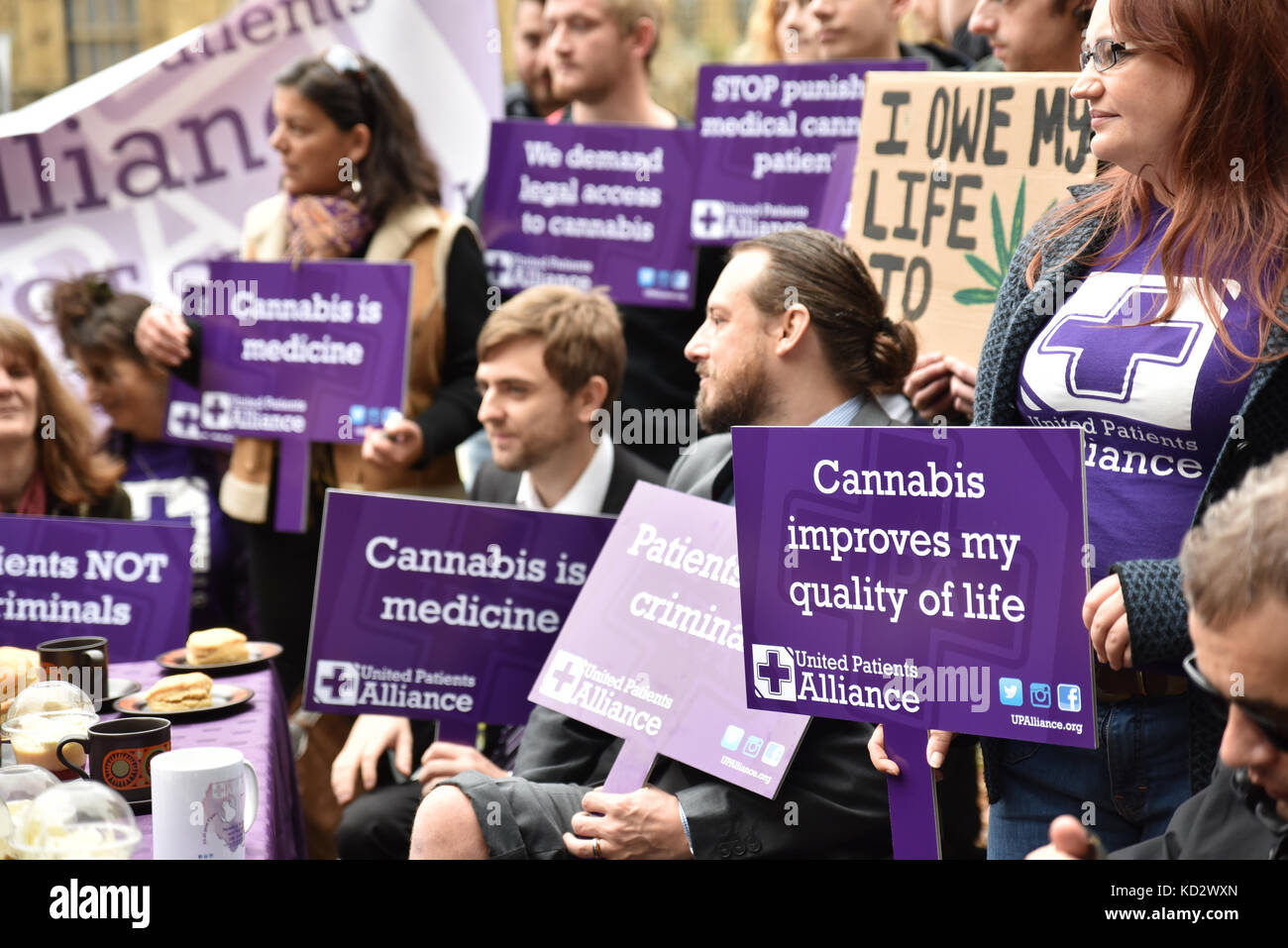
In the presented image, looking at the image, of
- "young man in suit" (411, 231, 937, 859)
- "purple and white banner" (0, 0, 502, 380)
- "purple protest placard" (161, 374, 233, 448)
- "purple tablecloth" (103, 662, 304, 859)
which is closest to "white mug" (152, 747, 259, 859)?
"purple tablecloth" (103, 662, 304, 859)

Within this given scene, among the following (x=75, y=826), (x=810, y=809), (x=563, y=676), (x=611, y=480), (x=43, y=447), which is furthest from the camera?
(x=43, y=447)

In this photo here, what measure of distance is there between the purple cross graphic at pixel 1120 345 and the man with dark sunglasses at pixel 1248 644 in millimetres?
495

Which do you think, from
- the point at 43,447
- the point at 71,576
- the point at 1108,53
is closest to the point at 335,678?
the point at 71,576

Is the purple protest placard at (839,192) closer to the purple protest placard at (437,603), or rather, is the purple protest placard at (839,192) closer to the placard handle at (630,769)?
the purple protest placard at (437,603)

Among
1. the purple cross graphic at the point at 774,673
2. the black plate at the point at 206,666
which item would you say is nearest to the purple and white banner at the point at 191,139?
the black plate at the point at 206,666

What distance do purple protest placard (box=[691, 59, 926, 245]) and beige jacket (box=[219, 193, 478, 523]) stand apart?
2.61 ft

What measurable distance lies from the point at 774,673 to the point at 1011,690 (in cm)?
37

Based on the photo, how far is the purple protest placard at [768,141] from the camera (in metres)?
4.45

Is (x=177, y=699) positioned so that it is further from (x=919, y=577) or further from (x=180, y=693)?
(x=919, y=577)

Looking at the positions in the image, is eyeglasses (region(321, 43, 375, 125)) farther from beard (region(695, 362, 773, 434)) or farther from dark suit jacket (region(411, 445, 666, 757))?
beard (region(695, 362, 773, 434))

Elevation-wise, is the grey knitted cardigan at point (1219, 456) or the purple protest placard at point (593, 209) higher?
the purple protest placard at point (593, 209)

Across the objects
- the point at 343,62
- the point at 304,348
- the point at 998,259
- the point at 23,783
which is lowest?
the point at 23,783

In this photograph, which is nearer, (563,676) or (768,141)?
(563,676)

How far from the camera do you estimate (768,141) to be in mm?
4543
